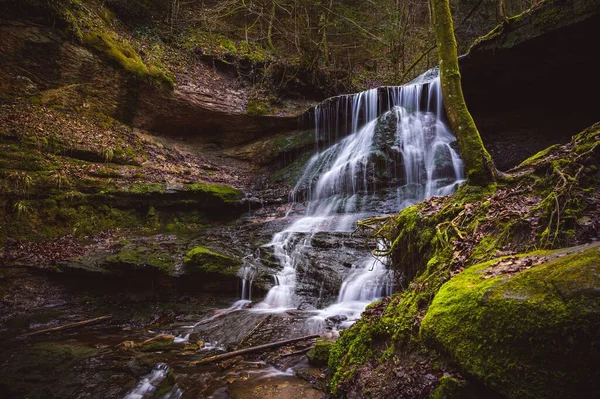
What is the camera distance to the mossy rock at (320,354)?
12.5ft

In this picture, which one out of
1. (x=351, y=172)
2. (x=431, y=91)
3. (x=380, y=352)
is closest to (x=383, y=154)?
(x=351, y=172)

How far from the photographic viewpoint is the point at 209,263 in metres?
7.11

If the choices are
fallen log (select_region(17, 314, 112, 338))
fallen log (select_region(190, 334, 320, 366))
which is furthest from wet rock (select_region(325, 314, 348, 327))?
fallen log (select_region(17, 314, 112, 338))


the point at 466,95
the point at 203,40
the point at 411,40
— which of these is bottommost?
the point at 466,95

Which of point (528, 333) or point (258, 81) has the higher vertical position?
point (258, 81)

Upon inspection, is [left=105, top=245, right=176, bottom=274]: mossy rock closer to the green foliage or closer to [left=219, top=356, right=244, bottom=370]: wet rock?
[left=219, top=356, right=244, bottom=370]: wet rock

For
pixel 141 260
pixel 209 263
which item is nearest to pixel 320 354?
pixel 209 263

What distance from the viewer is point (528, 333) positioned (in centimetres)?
150

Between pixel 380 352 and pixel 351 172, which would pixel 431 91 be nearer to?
pixel 351 172

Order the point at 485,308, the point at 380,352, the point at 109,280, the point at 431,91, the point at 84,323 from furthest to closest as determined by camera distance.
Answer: the point at 431,91
the point at 109,280
the point at 84,323
the point at 380,352
the point at 485,308

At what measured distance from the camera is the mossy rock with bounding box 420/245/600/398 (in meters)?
1.35

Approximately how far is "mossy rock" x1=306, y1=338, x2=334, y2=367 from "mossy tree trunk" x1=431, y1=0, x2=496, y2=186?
2.75m

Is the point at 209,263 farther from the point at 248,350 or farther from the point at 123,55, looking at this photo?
the point at 123,55

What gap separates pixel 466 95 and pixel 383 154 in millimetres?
3375
